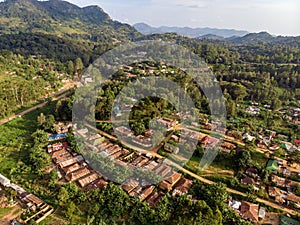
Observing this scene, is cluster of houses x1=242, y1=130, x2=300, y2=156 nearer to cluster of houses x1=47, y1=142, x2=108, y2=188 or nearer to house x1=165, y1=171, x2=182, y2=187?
house x1=165, y1=171, x2=182, y2=187

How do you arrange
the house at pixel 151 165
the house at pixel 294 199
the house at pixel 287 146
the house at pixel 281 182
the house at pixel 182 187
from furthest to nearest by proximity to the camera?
the house at pixel 287 146, the house at pixel 151 165, the house at pixel 281 182, the house at pixel 182 187, the house at pixel 294 199

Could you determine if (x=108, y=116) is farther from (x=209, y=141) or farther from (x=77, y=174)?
(x=209, y=141)

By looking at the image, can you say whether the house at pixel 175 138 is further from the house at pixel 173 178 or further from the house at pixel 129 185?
the house at pixel 129 185

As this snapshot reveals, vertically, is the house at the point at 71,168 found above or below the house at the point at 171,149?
below

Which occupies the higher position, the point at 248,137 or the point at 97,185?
the point at 248,137

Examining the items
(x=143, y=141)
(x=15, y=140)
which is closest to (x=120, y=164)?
(x=143, y=141)

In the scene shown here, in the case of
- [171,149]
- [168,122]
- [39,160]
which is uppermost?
[168,122]

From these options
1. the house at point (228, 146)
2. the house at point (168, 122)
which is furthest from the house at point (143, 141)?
the house at point (228, 146)
